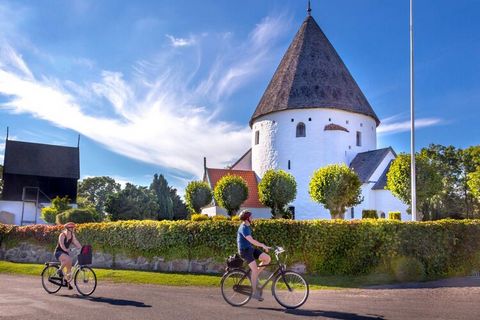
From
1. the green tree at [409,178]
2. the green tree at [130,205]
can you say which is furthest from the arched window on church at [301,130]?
the green tree at [130,205]

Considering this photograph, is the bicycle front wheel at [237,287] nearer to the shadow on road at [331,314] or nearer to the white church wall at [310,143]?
the shadow on road at [331,314]

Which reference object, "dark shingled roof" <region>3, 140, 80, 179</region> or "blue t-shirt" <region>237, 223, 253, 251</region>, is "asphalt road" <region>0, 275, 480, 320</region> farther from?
"dark shingled roof" <region>3, 140, 80, 179</region>

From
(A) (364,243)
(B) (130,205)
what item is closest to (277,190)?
(B) (130,205)

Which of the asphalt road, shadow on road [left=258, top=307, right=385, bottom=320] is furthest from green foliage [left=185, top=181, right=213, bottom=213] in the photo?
shadow on road [left=258, top=307, right=385, bottom=320]

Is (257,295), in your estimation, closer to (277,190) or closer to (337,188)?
(337,188)

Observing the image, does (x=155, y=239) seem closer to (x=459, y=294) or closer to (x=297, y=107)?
(x=459, y=294)

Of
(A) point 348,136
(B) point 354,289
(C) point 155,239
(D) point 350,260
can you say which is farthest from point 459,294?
(A) point 348,136

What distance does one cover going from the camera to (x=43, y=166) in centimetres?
6106

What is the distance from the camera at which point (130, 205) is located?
1982 inches

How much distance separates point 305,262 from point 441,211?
39.3 metres

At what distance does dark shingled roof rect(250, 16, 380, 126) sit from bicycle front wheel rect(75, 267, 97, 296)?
38.9 m

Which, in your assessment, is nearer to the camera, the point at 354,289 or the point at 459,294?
the point at 459,294

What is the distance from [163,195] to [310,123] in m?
21.0

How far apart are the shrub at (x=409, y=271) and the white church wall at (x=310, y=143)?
3043 cm
